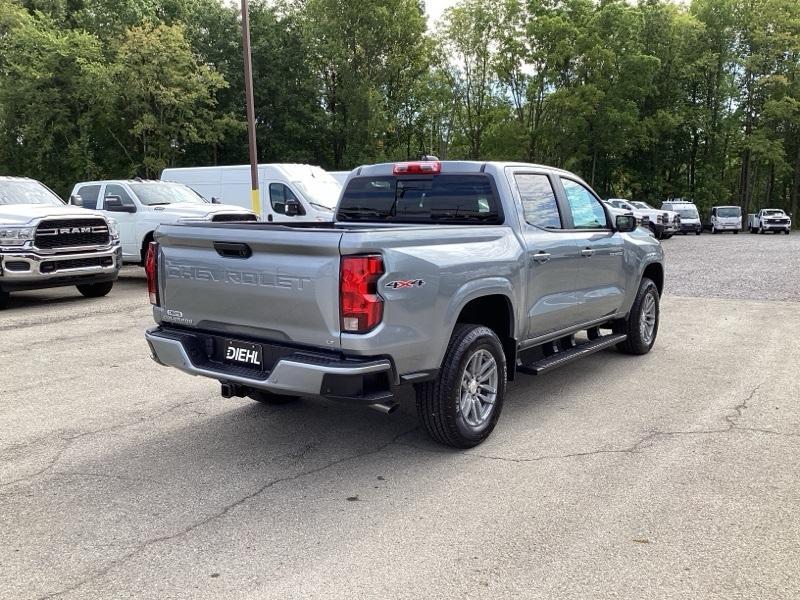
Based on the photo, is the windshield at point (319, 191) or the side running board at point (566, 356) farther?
the windshield at point (319, 191)

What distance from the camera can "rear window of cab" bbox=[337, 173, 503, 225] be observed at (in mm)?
5281

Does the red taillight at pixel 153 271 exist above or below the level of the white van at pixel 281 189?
below

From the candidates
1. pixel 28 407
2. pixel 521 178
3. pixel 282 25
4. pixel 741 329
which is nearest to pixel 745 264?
pixel 741 329

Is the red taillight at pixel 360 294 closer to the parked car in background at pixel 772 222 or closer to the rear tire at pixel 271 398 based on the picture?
the rear tire at pixel 271 398

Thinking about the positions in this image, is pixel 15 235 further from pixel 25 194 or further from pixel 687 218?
pixel 687 218

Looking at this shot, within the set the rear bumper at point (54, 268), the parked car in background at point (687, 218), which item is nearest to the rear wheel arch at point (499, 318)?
the rear bumper at point (54, 268)

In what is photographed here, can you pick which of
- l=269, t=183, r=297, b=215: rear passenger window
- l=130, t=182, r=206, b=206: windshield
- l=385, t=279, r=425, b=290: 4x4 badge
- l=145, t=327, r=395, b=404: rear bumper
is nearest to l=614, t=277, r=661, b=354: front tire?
l=385, t=279, r=425, b=290: 4x4 badge

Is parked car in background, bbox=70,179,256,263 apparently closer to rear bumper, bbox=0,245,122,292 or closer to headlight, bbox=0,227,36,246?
rear bumper, bbox=0,245,122,292

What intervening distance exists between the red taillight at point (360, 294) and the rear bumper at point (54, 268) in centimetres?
833

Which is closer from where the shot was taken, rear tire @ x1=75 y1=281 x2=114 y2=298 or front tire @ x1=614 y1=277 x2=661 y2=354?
front tire @ x1=614 y1=277 x2=661 y2=354

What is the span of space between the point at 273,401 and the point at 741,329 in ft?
21.3

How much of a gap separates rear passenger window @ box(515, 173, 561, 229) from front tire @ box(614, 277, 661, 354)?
1908 millimetres

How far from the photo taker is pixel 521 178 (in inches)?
217

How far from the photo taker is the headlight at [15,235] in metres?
10.2
